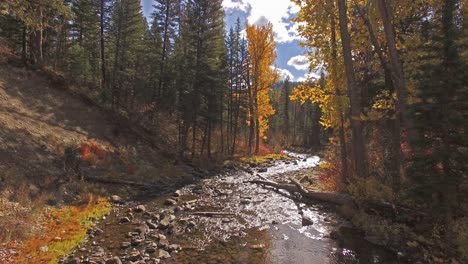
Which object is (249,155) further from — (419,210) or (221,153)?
(419,210)

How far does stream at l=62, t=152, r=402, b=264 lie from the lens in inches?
346

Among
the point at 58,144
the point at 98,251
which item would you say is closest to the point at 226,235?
the point at 98,251

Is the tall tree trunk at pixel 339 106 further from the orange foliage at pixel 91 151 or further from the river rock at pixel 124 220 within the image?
the orange foliage at pixel 91 151

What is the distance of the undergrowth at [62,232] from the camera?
7.95 m

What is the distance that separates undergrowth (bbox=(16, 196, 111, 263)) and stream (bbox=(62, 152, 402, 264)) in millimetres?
345

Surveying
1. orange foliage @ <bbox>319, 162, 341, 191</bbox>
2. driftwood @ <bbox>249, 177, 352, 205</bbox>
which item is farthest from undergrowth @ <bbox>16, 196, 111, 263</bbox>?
orange foliage @ <bbox>319, 162, 341, 191</bbox>

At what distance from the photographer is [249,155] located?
111 ft

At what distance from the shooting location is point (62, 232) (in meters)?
9.68

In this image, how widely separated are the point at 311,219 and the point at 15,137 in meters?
12.6

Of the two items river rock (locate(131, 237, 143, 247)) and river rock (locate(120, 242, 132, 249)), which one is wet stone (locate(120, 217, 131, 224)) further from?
river rock (locate(120, 242, 132, 249))

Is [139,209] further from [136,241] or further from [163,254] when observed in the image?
[163,254]

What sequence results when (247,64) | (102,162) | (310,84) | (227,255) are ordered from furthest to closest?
1. (247,64)
2. (102,162)
3. (310,84)
4. (227,255)

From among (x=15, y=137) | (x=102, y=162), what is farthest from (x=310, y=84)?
(x=15, y=137)

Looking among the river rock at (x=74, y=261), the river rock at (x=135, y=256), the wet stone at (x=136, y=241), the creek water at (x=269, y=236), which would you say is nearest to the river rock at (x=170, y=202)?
the creek water at (x=269, y=236)
